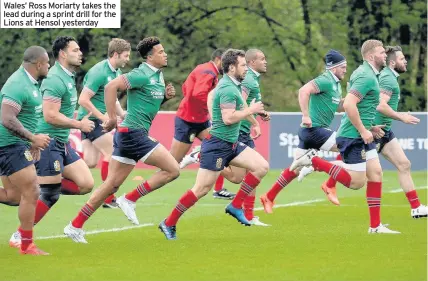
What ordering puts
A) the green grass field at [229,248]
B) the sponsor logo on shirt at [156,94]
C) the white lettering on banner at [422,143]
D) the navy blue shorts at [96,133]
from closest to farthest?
the green grass field at [229,248] → the sponsor logo on shirt at [156,94] → the navy blue shorts at [96,133] → the white lettering on banner at [422,143]

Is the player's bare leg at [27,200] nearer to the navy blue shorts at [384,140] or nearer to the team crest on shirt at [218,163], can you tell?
the team crest on shirt at [218,163]

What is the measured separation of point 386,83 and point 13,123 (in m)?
5.80

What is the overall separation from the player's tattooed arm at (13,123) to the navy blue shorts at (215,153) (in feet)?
9.04

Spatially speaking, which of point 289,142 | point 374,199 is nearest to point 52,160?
point 374,199

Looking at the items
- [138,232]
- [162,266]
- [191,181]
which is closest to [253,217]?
[138,232]

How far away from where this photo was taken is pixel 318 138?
1706cm

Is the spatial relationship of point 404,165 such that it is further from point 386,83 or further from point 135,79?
point 135,79

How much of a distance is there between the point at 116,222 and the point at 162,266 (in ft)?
15.3

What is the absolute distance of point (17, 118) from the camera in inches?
511

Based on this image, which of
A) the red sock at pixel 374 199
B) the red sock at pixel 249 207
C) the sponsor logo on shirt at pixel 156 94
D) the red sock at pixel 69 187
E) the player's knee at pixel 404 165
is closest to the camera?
the sponsor logo on shirt at pixel 156 94

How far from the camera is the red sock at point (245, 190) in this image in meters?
16.1

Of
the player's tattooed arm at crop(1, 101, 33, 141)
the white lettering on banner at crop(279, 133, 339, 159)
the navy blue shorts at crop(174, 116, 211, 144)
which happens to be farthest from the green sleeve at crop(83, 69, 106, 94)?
the white lettering on banner at crop(279, 133, 339, 159)

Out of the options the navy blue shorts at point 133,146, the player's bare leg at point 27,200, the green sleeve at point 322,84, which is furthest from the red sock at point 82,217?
the green sleeve at point 322,84

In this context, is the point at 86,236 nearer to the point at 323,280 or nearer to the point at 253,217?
the point at 253,217
